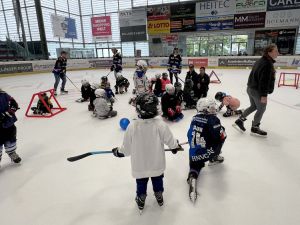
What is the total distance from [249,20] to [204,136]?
15980 millimetres

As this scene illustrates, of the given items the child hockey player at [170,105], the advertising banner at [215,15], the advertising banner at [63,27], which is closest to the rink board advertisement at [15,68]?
the advertising banner at [63,27]

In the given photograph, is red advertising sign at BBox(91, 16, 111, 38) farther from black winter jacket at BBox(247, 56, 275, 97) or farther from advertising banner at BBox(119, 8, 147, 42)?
black winter jacket at BBox(247, 56, 275, 97)

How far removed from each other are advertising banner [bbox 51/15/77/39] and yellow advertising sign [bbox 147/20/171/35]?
6.58m

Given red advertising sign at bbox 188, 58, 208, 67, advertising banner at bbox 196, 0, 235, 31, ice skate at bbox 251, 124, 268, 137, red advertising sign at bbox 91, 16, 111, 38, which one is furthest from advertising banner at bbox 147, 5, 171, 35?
ice skate at bbox 251, 124, 268, 137

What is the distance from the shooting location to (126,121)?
166 inches

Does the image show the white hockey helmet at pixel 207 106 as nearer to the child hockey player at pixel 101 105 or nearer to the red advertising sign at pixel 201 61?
the child hockey player at pixel 101 105

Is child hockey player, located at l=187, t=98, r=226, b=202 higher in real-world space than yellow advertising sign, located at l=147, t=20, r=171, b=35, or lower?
lower

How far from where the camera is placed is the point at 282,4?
14.5 meters

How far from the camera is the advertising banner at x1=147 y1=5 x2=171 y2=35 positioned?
17.4 meters

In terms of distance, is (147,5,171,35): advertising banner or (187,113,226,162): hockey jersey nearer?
(187,113,226,162): hockey jersey

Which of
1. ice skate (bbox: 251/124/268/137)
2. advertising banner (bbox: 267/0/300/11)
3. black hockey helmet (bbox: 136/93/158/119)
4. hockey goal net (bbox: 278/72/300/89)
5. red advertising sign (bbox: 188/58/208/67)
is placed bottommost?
ice skate (bbox: 251/124/268/137)

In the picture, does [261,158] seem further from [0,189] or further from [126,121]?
[0,189]

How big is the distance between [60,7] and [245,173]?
2432 cm

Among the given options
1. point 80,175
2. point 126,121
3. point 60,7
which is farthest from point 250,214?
point 60,7
